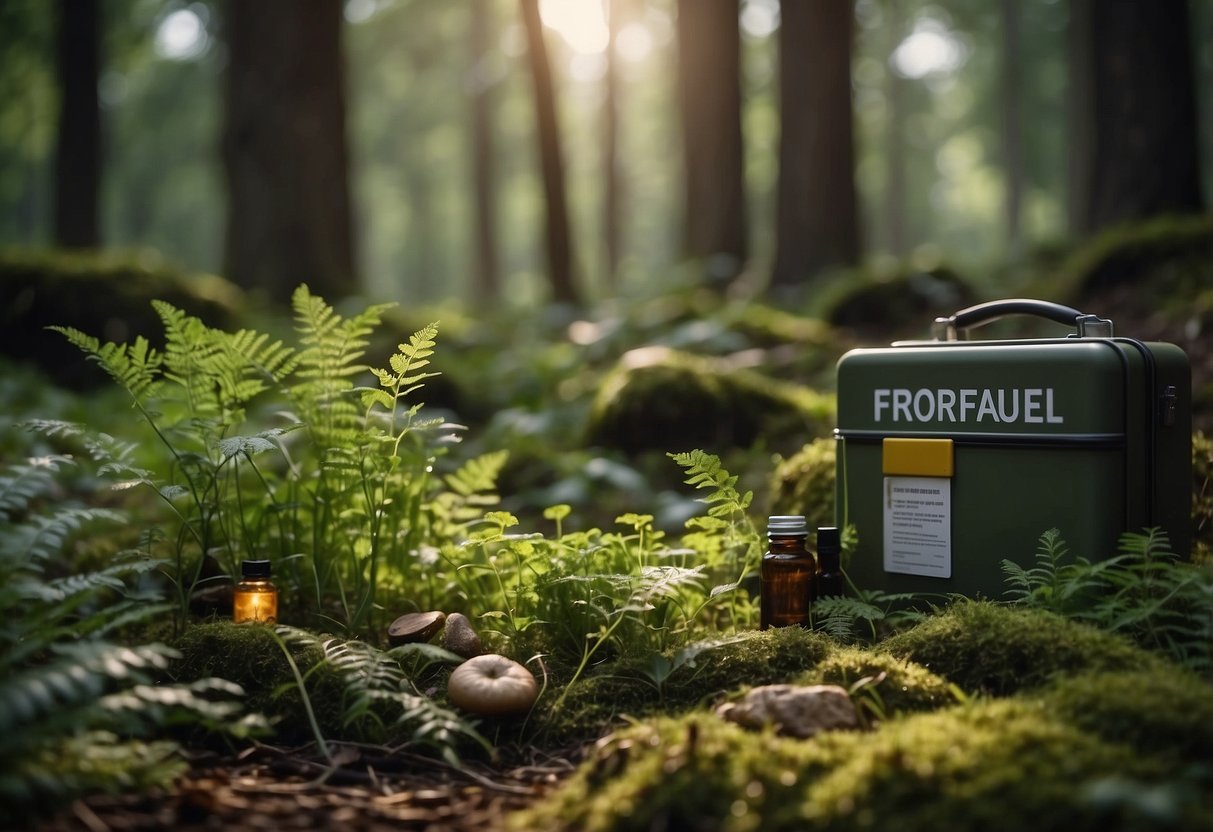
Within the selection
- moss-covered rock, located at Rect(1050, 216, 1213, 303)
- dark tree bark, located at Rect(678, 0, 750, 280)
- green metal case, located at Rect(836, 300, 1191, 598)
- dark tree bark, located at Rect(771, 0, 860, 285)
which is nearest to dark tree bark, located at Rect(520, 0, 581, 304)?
dark tree bark, located at Rect(678, 0, 750, 280)

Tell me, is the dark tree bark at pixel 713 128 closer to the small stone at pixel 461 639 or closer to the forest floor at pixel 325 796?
the small stone at pixel 461 639

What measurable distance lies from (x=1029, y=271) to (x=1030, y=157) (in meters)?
21.1

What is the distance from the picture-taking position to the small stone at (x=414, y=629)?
2.95 m

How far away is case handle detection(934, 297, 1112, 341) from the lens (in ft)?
10.1

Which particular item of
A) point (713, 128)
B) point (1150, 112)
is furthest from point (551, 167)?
point (1150, 112)

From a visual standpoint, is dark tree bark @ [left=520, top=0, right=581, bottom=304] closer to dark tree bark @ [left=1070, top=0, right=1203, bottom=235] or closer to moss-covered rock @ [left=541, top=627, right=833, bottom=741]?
dark tree bark @ [left=1070, top=0, right=1203, bottom=235]

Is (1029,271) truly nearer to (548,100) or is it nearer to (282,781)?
(548,100)

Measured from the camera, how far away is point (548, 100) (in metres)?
11.1

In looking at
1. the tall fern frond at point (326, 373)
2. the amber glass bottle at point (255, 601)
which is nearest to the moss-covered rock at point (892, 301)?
the tall fern frond at point (326, 373)

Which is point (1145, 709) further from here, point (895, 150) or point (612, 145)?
point (895, 150)

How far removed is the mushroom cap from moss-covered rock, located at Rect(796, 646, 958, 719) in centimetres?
72

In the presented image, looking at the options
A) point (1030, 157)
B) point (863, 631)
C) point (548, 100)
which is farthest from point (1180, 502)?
point (1030, 157)

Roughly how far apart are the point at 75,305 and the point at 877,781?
22.1ft

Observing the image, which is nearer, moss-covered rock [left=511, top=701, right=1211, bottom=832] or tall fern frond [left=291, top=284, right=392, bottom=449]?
moss-covered rock [left=511, top=701, right=1211, bottom=832]
